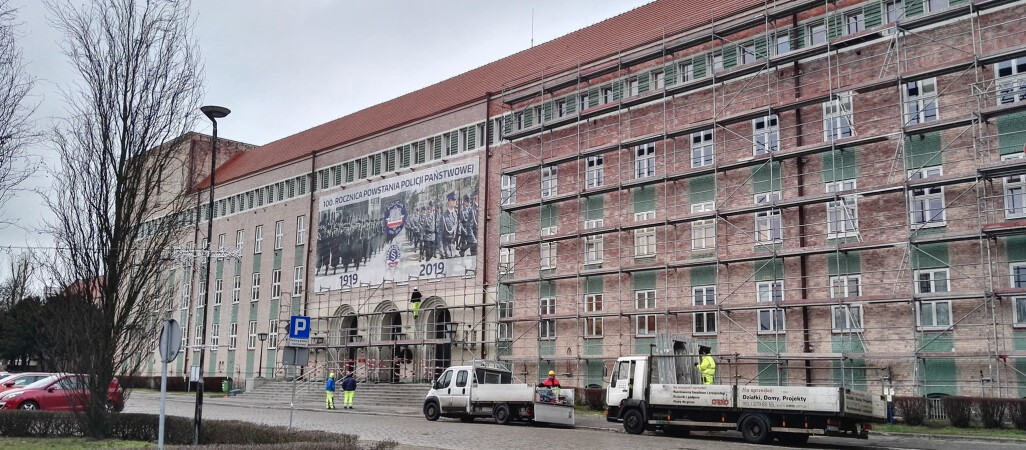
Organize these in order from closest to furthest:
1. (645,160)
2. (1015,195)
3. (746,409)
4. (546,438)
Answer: (746,409)
(546,438)
(1015,195)
(645,160)

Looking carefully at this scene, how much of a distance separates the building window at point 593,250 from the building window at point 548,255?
1807 millimetres

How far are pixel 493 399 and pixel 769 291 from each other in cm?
984

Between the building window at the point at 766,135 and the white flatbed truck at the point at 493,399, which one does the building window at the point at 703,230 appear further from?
the white flatbed truck at the point at 493,399

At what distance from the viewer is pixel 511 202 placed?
40.4 meters

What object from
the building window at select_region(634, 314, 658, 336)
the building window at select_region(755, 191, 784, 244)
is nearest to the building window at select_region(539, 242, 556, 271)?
the building window at select_region(634, 314, 658, 336)

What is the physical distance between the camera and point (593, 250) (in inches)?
1441

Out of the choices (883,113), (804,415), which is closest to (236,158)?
(883,113)

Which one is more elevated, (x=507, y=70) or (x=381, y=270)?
(x=507, y=70)

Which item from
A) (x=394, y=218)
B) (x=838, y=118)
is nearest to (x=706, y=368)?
(x=838, y=118)

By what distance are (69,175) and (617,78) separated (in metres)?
22.9

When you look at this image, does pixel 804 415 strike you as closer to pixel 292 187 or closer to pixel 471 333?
pixel 471 333

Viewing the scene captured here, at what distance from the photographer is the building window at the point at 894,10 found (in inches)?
1129

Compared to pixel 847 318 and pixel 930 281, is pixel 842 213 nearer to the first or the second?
pixel 847 318

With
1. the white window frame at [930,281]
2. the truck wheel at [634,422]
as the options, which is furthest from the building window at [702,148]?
the truck wheel at [634,422]
